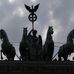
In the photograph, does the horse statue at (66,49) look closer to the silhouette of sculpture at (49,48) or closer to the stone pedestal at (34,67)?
the silhouette of sculpture at (49,48)

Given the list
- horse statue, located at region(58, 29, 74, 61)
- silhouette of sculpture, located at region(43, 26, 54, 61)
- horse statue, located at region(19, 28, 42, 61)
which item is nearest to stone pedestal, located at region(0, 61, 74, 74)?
silhouette of sculpture, located at region(43, 26, 54, 61)

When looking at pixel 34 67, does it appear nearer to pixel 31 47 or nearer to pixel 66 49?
pixel 31 47

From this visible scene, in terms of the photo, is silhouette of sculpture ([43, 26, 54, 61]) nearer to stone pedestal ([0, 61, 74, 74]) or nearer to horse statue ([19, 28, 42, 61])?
horse statue ([19, 28, 42, 61])

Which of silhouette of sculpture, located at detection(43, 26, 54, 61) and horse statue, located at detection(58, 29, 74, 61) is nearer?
silhouette of sculpture, located at detection(43, 26, 54, 61)

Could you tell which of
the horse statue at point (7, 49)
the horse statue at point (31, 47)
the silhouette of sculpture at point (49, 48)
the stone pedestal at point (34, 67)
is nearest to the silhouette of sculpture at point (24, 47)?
the horse statue at point (31, 47)

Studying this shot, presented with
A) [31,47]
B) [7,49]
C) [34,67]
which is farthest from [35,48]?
[34,67]

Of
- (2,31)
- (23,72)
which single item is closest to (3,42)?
(2,31)

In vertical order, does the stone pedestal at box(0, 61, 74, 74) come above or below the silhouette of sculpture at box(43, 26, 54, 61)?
below

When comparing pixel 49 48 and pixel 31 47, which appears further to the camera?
pixel 31 47

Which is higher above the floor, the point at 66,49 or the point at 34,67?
the point at 66,49

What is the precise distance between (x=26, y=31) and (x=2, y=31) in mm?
1323

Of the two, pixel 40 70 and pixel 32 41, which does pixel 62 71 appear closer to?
pixel 40 70

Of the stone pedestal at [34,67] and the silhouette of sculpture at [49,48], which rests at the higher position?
the silhouette of sculpture at [49,48]

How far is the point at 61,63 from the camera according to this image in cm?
2378
